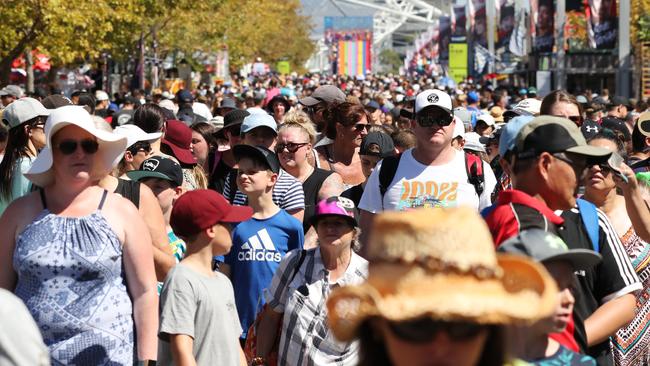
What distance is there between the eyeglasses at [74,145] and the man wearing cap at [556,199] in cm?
169

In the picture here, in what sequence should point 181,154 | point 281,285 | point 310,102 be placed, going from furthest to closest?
point 310,102, point 181,154, point 281,285

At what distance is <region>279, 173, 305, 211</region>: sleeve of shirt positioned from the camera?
321 inches

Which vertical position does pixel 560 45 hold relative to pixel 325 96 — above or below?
above

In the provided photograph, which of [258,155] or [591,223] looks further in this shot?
[258,155]

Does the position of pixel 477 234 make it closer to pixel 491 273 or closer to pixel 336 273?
pixel 491 273

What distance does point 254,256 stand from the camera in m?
7.32

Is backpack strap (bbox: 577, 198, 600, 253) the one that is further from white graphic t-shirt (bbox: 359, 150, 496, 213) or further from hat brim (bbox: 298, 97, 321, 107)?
hat brim (bbox: 298, 97, 321, 107)

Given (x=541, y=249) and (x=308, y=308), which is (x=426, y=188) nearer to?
(x=308, y=308)

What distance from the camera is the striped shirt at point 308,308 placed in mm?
6273

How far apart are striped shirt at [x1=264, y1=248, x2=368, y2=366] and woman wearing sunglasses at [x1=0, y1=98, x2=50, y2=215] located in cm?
158

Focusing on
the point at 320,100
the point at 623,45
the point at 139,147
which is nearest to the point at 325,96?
→ the point at 320,100

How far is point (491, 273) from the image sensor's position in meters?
Result: 2.63

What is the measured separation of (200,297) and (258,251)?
1772mm

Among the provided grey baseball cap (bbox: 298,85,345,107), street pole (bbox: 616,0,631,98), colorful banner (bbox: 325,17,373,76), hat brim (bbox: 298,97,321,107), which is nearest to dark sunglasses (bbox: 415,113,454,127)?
grey baseball cap (bbox: 298,85,345,107)
